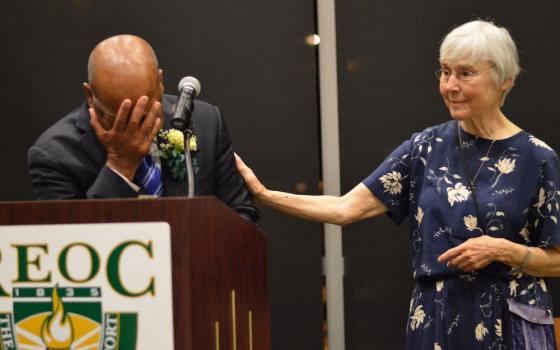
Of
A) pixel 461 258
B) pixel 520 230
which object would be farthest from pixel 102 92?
pixel 520 230

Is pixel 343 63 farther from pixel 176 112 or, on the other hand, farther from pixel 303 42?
pixel 176 112

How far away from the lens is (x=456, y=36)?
280 cm

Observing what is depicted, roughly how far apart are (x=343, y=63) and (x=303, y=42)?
0.70 ft

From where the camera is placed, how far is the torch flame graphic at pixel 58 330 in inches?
71.2

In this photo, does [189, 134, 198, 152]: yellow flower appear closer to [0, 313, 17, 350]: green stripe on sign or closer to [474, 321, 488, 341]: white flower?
[0, 313, 17, 350]: green stripe on sign

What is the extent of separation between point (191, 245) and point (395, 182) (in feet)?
4.54

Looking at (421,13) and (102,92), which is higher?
(421,13)

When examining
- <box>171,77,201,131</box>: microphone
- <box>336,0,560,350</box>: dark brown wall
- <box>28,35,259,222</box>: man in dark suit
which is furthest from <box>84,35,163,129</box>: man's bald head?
<box>336,0,560,350</box>: dark brown wall

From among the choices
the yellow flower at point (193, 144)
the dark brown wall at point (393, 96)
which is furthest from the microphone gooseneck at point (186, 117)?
the dark brown wall at point (393, 96)

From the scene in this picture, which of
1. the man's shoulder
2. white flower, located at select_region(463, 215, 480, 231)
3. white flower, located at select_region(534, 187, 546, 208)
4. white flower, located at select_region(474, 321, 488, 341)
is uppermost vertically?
the man's shoulder

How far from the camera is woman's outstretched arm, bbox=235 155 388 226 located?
3064mm

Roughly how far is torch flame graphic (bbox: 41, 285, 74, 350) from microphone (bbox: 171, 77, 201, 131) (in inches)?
20.6

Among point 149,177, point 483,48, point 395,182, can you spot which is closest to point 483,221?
point 395,182

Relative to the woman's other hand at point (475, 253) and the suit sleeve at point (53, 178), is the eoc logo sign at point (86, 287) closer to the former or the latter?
the suit sleeve at point (53, 178)
